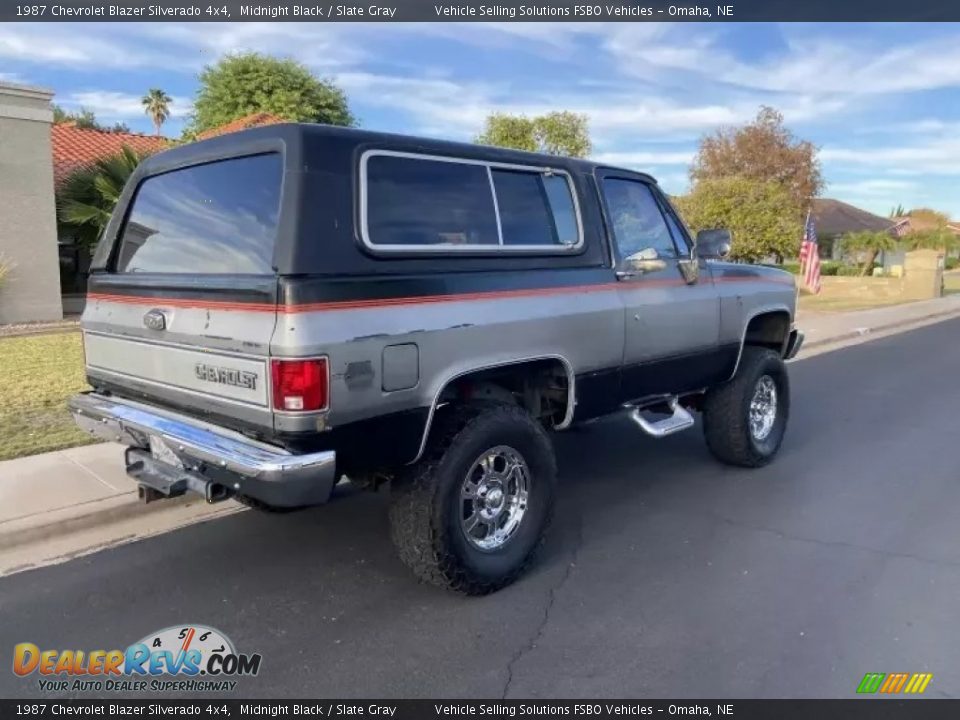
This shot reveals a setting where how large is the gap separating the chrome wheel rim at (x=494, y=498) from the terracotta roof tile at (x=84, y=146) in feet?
45.9

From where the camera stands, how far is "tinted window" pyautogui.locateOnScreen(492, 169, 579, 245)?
4234 millimetres

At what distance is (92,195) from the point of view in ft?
48.0

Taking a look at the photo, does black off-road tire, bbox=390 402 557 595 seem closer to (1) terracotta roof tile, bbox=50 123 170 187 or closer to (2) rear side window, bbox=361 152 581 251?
(2) rear side window, bbox=361 152 581 251

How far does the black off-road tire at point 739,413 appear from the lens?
5812 millimetres

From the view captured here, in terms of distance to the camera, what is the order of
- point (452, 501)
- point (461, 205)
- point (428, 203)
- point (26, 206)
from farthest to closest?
point (26, 206)
point (461, 205)
point (428, 203)
point (452, 501)

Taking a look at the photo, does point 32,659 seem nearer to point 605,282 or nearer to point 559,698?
point 559,698

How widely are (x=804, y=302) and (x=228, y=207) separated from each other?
21.5 meters

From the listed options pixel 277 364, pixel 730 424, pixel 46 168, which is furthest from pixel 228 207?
pixel 46 168

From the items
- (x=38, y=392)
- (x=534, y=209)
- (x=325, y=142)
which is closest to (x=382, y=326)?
(x=325, y=142)

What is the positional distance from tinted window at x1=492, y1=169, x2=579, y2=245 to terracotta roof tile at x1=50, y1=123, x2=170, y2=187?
13370 millimetres

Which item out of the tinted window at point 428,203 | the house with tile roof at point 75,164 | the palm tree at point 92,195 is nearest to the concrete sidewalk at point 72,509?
the tinted window at point 428,203

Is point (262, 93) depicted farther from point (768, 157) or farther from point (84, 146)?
point (768, 157)

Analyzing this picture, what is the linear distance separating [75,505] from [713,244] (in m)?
4.49

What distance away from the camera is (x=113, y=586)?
4.00 m
